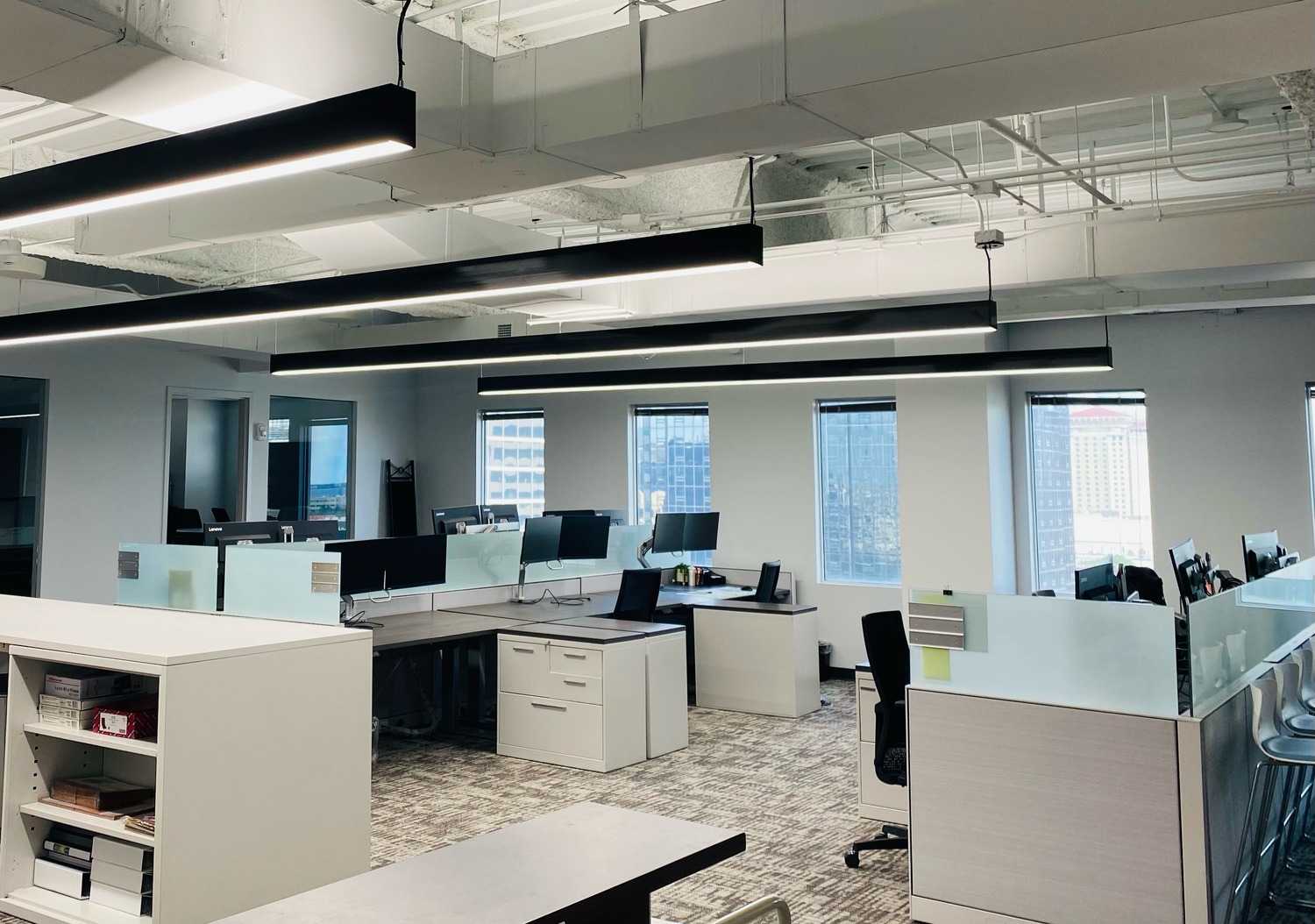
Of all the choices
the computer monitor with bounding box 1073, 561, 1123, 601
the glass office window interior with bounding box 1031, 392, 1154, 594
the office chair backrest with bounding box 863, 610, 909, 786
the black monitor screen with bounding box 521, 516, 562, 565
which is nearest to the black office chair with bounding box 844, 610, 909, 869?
the office chair backrest with bounding box 863, 610, 909, 786

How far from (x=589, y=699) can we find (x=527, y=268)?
2.81 m

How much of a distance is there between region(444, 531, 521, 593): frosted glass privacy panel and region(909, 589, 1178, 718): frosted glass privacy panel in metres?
3.95

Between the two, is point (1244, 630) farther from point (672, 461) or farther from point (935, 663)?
point (672, 461)

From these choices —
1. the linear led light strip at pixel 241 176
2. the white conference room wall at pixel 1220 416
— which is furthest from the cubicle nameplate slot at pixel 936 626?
the white conference room wall at pixel 1220 416

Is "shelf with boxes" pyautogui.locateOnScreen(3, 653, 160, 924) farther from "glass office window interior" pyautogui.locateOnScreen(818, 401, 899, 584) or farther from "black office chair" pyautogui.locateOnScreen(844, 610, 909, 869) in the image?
"glass office window interior" pyautogui.locateOnScreen(818, 401, 899, 584)

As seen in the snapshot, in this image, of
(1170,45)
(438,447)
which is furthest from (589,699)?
(438,447)

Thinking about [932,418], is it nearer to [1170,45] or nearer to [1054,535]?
[1054,535]

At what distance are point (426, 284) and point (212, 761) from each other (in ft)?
7.67

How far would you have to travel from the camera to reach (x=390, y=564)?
6258mm

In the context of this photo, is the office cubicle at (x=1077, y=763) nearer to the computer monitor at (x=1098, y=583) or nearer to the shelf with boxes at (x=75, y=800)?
the computer monitor at (x=1098, y=583)

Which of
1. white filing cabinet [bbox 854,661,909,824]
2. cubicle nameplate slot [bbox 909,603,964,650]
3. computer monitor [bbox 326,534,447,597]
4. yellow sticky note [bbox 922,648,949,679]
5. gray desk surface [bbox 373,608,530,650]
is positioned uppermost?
computer monitor [bbox 326,534,447,597]

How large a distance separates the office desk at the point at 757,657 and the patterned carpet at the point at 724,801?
24 centimetres

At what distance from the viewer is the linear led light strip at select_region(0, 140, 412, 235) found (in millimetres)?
2211

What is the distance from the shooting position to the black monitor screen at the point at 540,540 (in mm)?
7367
